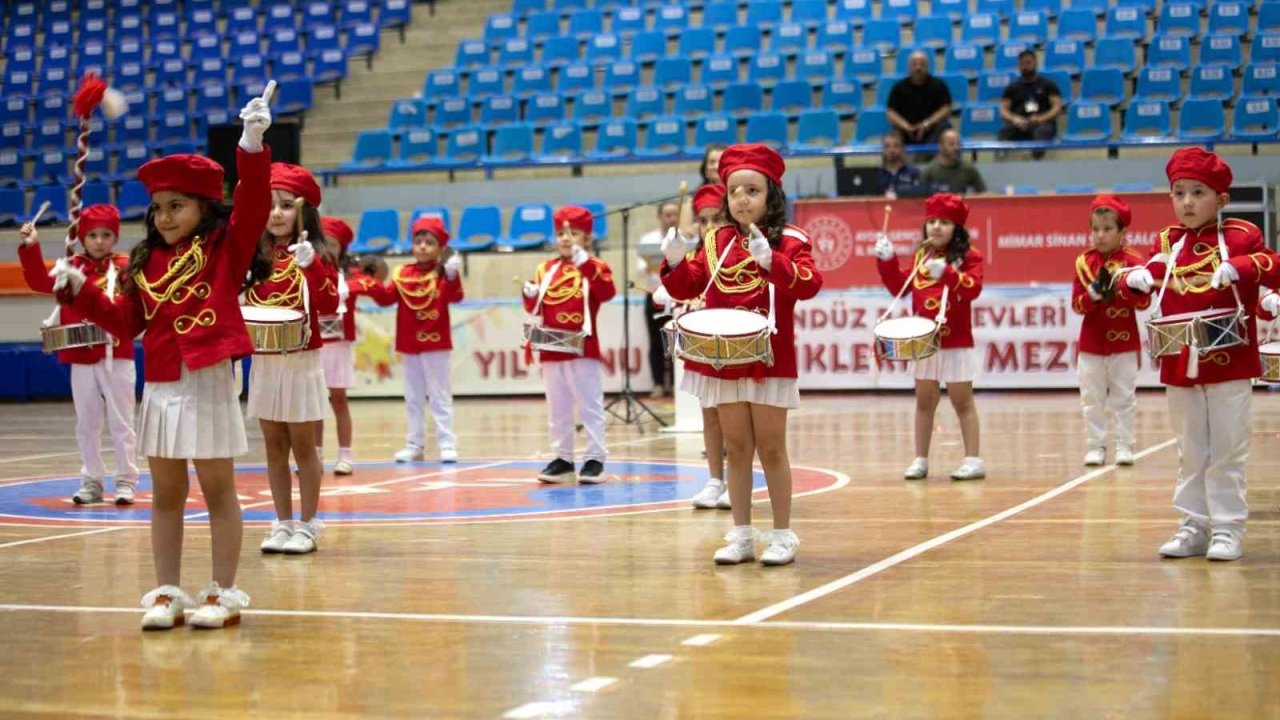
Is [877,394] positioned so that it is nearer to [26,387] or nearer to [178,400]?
[26,387]

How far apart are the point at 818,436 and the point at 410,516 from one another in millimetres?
5441

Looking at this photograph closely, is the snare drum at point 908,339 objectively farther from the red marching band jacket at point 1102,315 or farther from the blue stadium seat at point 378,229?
the blue stadium seat at point 378,229

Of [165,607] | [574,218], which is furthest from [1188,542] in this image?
[574,218]

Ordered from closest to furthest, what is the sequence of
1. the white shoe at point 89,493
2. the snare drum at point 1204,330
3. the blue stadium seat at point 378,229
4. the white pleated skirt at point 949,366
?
the snare drum at point 1204,330, the white shoe at point 89,493, the white pleated skirt at point 949,366, the blue stadium seat at point 378,229

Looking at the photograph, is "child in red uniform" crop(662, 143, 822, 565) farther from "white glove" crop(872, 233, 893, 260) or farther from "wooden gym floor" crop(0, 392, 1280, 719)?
"white glove" crop(872, 233, 893, 260)

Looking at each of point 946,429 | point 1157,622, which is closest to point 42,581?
point 1157,622

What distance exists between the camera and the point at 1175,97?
2041 centimetres

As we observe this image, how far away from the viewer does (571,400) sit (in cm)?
1144

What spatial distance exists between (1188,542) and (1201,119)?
13882 mm

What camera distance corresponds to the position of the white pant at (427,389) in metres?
12.9

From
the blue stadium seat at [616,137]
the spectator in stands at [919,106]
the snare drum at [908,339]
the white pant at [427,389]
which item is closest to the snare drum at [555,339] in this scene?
the white pant at [427,389]

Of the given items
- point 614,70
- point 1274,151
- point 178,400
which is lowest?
point 178,400

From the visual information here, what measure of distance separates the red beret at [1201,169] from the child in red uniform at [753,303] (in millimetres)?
1737

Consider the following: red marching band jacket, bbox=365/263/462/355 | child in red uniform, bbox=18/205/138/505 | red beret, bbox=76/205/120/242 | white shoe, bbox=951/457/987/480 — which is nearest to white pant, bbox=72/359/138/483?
child in red uniform, bbox=18/205/138/505
